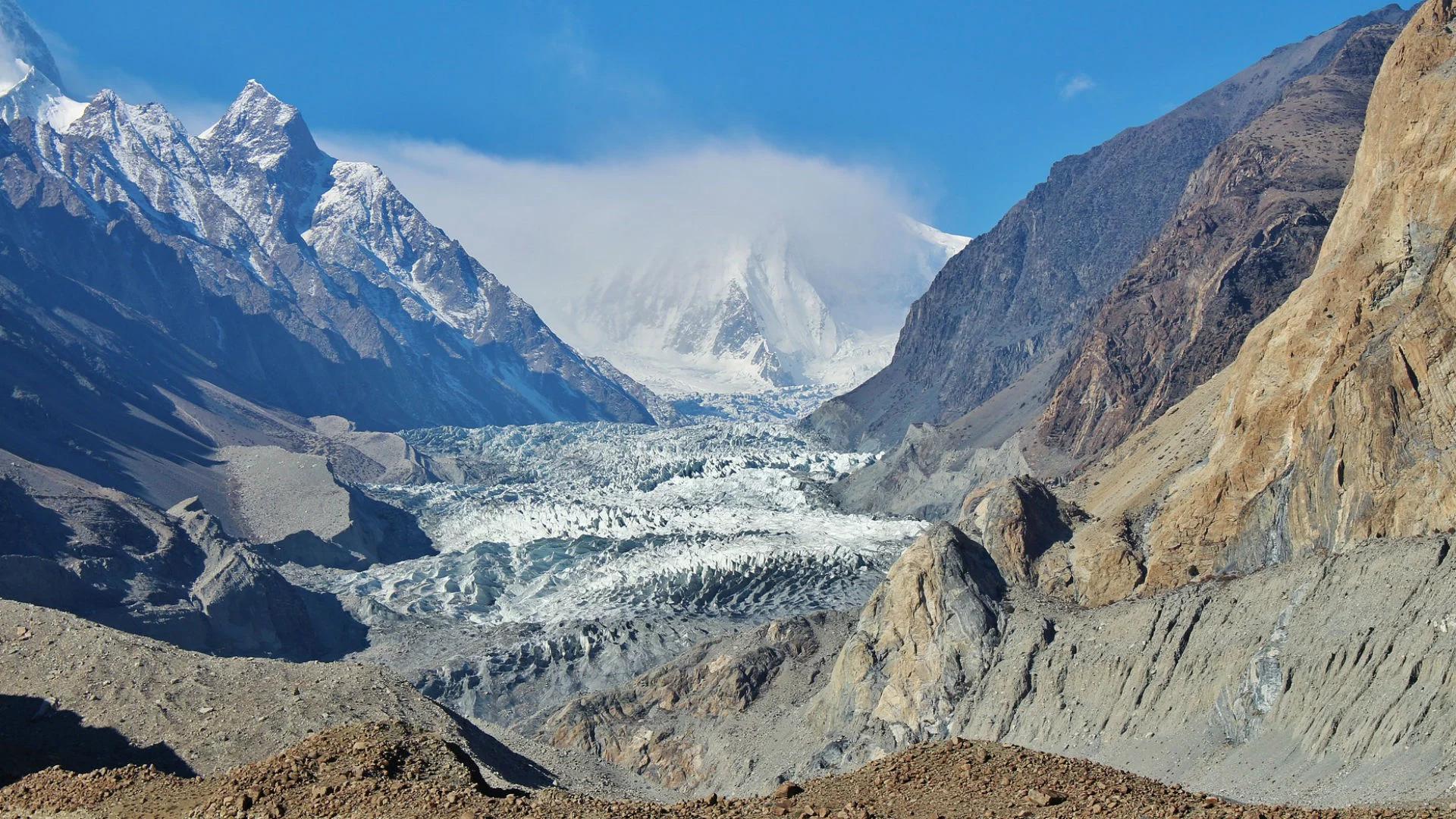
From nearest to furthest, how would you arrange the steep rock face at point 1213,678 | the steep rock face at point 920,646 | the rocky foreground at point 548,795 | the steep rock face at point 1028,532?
the rocky foreground at point 548,795, the steep rock face at point 1213,678, the steep rock face at point 920,646, the steep rock face at point 1028,532

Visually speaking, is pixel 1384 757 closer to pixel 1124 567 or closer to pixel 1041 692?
pixel 1041 692

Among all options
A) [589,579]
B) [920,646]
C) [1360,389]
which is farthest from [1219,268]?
[920,646]

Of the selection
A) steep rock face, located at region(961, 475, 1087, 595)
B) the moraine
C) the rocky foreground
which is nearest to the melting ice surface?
the moraine

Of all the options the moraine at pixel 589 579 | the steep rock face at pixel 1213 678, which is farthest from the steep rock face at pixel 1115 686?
the moraine at pixel 589 579

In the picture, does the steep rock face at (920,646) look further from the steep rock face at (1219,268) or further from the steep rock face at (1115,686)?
the steep rock face at (1219,268)

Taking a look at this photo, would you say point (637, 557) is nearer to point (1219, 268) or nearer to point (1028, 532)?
point (1028, 532)
